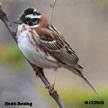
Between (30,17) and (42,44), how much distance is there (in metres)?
0.13


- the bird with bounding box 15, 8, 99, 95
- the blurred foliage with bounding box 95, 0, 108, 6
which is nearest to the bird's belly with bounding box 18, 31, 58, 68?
the bird with bounding box 15, 8, 99, 95

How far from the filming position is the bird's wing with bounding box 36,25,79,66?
163cm

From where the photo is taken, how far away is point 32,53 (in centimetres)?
157

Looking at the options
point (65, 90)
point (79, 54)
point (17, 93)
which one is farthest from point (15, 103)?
point (79, 54)

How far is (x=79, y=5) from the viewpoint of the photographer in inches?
75.9

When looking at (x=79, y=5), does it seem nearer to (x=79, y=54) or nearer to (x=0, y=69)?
(x=79, y=54)

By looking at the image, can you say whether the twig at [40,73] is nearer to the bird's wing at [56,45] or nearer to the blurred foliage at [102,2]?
the bird's wing at [56,45]

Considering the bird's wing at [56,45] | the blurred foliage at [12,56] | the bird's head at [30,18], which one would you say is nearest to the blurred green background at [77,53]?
the blurred foliage at [12,56]

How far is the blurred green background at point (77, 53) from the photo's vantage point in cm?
187

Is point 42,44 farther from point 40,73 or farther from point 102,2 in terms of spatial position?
point 102,2

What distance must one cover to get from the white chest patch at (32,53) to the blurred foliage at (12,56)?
0.68 ft

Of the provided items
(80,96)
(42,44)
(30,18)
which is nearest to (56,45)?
(42,44)

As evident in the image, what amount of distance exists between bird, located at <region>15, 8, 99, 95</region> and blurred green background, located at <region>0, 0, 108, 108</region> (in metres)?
0.16

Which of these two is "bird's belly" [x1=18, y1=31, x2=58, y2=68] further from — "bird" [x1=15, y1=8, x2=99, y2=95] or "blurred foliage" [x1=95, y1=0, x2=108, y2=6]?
"blurred foliage" [x1=95, y1=0, x2=108, y2=6]
